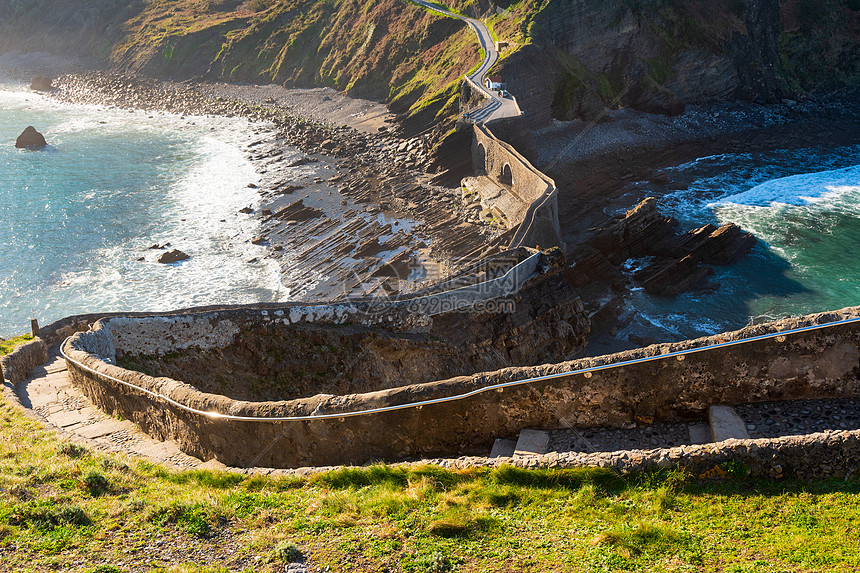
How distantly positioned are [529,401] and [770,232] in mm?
28923

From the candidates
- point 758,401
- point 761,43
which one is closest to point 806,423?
point 758,401

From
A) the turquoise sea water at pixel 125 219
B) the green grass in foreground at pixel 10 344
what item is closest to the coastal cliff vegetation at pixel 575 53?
the turquoise sea water at pixel 125 219

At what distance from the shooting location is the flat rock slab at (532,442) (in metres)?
7.94

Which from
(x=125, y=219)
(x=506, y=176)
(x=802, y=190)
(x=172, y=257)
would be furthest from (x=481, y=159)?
(x=125, y=219)

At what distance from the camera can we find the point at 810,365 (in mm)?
7586

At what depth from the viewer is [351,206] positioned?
115ft

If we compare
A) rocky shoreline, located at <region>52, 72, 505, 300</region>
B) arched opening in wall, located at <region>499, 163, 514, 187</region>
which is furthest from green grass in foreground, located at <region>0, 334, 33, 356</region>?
arched opening in wall, located at <region>499, 163, 514, 187</region>

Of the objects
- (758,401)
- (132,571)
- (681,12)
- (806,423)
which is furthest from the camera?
(681,12)

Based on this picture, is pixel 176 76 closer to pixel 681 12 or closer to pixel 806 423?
pixel 681 12

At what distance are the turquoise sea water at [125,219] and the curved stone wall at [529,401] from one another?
18565 mm

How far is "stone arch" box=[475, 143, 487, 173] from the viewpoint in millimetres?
36000

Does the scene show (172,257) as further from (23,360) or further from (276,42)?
(276,42)

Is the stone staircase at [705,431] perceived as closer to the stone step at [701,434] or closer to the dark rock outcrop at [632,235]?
the stone step at [701,434]

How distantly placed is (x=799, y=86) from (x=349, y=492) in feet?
182
